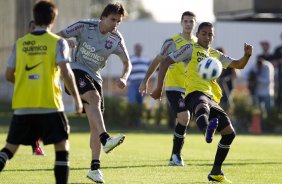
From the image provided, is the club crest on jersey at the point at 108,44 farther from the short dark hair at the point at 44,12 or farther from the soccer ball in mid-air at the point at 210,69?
the short dark hair at the point at 44,12

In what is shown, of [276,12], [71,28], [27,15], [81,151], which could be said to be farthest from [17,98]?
[27,15]

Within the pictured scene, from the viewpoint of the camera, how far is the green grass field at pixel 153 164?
11.9 metres

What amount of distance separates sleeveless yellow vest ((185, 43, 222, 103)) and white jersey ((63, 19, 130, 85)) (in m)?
1.19

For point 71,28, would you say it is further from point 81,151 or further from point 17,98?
point 81,151

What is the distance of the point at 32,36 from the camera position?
9461 mm

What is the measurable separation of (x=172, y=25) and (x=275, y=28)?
4.37m

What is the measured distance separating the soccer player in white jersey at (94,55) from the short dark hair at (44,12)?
2357mm

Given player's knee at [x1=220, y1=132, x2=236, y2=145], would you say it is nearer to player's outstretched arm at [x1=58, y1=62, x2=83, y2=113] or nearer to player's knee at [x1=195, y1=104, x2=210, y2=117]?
player's knee at [x1=195, y1=104, x2=210, y2=117]

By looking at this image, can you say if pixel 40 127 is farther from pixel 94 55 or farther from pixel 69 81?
pixel 94 55

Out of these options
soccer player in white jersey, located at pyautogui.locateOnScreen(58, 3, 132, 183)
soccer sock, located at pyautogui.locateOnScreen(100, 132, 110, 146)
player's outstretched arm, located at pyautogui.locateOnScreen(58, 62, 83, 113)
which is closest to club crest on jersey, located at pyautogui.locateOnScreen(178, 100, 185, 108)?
soccer player in white jersey, located at pyautogui.locateOnScreen(58, 3, 132, 183)

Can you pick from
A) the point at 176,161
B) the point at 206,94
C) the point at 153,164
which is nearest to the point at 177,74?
the point at 176,161

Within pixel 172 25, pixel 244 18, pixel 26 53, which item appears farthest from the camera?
pixel 172 25

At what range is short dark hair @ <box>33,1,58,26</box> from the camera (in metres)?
9.32

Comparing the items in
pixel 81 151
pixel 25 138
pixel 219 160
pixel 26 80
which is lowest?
pixel 81 151
